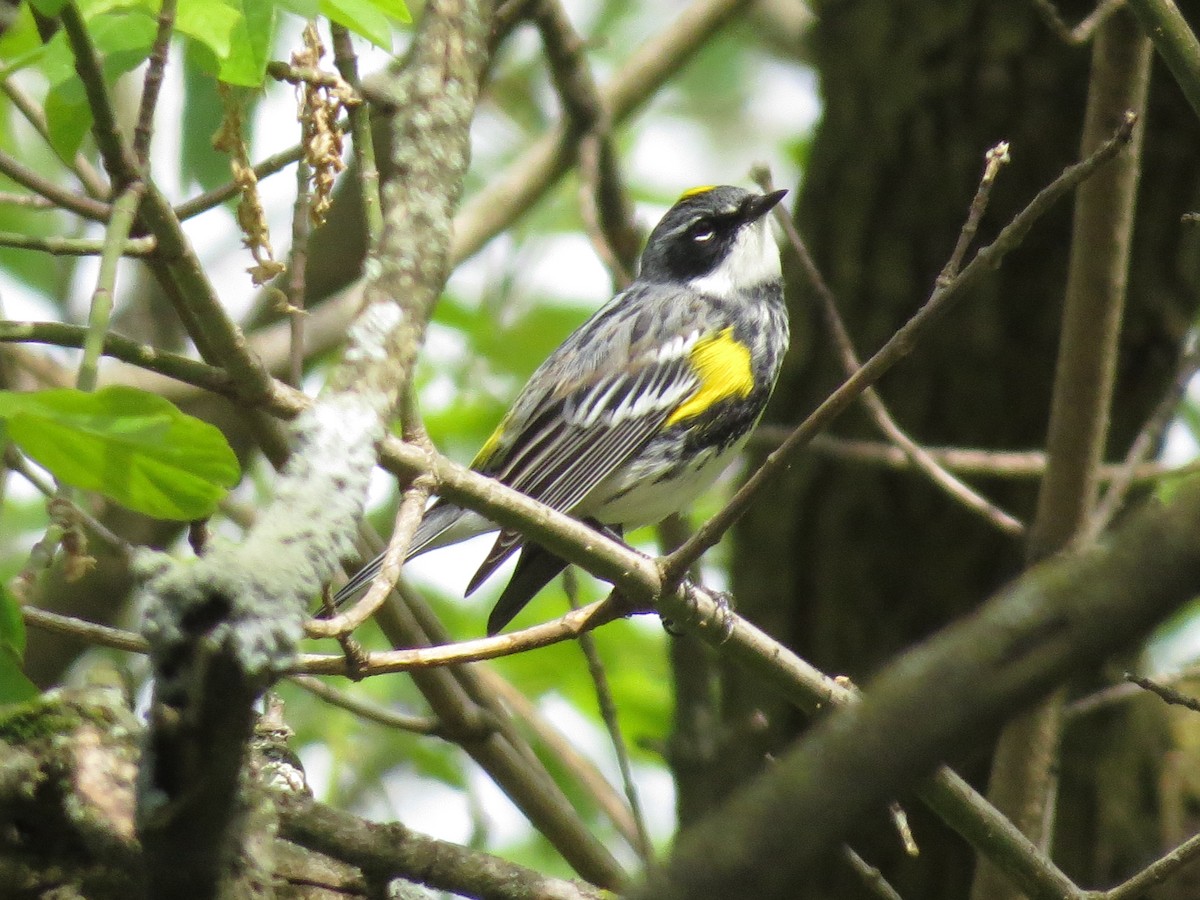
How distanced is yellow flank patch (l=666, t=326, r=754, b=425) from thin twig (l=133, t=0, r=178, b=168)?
2.78 metres

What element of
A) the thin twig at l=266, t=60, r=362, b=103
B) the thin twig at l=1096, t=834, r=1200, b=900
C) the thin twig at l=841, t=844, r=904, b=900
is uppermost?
the thin twig at l=266, t=60, r=362, b=103

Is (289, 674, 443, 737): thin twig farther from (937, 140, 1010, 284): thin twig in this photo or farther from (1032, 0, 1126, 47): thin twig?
(1032, 0, 1126, 47): thin twig

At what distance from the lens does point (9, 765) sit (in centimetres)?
208

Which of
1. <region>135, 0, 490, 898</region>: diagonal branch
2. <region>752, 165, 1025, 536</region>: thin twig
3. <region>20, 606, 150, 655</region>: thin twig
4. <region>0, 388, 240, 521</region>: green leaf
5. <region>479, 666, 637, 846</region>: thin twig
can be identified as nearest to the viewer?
<region>135, 0, 490, 898</region>: diagonal branch

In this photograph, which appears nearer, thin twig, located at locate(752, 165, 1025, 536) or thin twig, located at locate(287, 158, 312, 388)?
thin twig, located at locate(287, 158, 312, 388)

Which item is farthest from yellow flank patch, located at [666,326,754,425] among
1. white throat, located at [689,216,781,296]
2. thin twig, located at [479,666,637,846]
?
thin twig, located at [479,666,637,846]

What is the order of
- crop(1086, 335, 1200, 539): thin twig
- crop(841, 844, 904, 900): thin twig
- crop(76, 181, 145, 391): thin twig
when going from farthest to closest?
crop(1086, 335, 1200, 539): thin twig < crop(841, 844, 904, 900): thin twig < crop(76, 181, 145, 391): thin twig

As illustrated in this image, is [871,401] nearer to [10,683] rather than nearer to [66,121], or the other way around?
[66,121]

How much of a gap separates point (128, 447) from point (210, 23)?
2.40 ft

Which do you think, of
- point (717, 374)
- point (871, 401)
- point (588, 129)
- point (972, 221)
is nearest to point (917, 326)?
point (972, 221)

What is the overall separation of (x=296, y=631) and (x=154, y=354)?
80 centimetres

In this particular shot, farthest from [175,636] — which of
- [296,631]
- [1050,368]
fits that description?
[1050,368]

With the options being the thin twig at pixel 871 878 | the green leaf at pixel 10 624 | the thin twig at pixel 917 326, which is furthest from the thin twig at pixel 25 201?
the thin twig at pixel 871 878

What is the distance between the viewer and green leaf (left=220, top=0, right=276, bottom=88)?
6.63 ft
